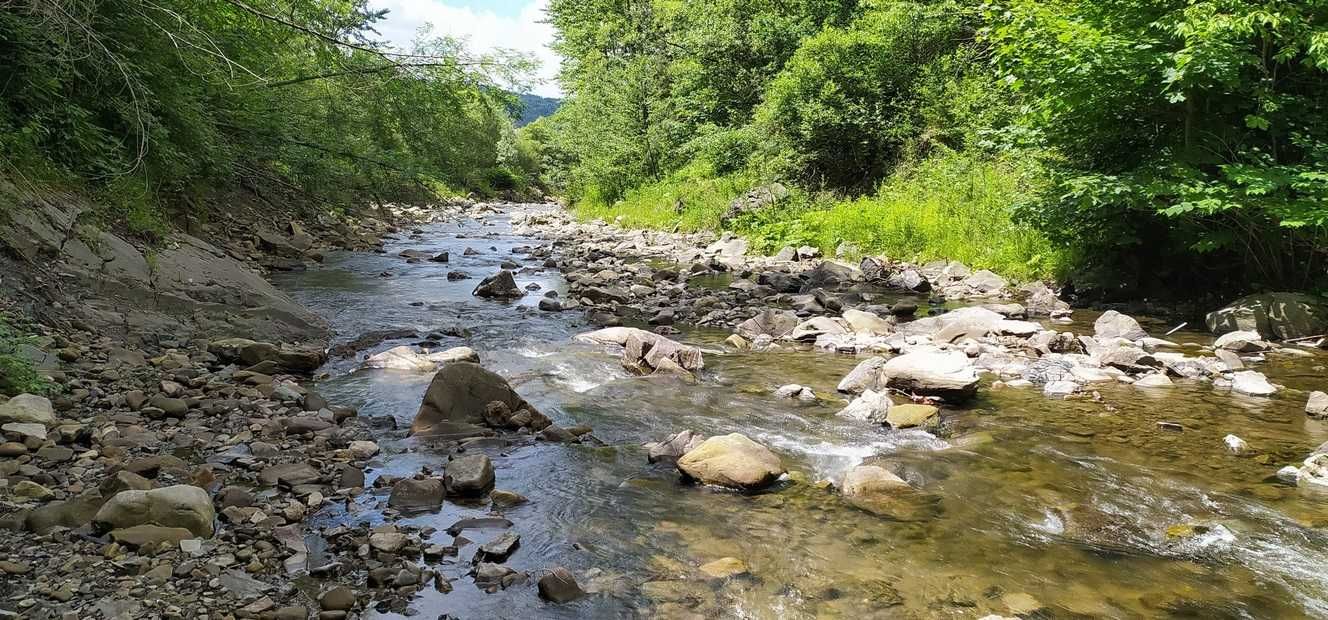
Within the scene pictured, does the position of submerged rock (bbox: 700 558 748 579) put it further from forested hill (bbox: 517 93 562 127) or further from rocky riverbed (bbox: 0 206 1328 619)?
forested hill (bbox: 517 93 562 127)

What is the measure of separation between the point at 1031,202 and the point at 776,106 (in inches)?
422

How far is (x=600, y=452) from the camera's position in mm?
6082

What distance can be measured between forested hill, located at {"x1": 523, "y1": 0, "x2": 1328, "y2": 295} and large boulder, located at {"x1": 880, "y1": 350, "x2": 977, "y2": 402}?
4.28 meters

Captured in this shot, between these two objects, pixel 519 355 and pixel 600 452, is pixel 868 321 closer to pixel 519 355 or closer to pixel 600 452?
pixel 519 355

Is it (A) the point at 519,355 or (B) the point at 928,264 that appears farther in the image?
(B) the point at 928,264

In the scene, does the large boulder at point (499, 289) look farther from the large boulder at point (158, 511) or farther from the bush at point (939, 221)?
the large boulder at point (158, 511)

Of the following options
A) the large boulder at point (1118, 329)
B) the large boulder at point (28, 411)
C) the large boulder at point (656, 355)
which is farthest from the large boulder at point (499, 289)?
the large boulder at point (1118, 329)

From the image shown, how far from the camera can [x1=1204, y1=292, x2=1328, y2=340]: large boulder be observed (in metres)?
9.73

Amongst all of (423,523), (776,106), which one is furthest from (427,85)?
(776,106)

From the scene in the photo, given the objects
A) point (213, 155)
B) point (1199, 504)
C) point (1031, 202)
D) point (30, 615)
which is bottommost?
point (1199, 504)

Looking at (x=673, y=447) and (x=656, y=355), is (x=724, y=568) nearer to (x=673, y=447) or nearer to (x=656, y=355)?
(x=673, y=447)

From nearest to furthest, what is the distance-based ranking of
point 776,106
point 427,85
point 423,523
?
point 423,523, point 427,85, point 776,106

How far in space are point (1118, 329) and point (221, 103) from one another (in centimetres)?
1405

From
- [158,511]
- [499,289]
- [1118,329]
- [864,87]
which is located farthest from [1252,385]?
[864,87]
